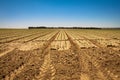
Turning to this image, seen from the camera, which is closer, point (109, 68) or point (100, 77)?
point (100, 77)

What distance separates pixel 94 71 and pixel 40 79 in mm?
2171

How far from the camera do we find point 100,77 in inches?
179

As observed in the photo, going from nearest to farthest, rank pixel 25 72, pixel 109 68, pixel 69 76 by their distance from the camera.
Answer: pixel 69 76 → pixel 25 72 → pixel 109 68

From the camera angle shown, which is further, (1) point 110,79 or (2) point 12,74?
(2) point 12,74

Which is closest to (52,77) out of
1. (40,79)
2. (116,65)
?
(40,79)

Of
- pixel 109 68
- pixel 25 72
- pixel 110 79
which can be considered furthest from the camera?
pixel 109 68

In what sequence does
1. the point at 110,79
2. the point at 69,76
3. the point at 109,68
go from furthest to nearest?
the point at 109,68
the point at 69,76
the point at 110,79

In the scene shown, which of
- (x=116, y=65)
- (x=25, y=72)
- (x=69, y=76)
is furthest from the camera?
(x=116, y=65)

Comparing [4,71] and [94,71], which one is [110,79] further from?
[4,71]

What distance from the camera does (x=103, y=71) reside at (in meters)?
5.16

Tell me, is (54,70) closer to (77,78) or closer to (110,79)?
(77,78)

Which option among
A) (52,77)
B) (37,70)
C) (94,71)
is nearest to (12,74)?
(37,70)

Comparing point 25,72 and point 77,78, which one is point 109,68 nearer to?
point 77,78

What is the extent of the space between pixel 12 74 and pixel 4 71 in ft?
1.90
